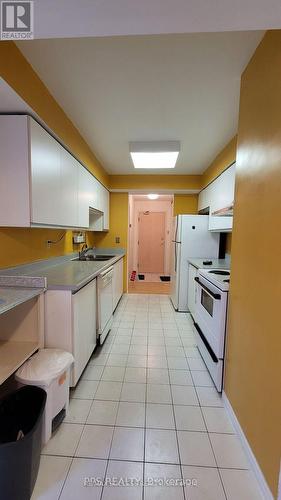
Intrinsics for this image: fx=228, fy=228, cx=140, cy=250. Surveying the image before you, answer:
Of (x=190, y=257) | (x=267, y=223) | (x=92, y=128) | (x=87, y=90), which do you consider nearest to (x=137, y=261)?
(x=190, y=257)

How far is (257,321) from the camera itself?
1271mm

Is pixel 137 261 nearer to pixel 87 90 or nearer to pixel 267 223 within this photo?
pixel 87 90

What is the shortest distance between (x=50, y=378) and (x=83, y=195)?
1986 mm

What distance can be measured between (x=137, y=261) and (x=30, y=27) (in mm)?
6307

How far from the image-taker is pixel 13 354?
1.50 metres

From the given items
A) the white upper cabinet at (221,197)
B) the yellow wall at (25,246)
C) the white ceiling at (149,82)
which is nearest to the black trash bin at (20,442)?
the yellow wall at (25,246)

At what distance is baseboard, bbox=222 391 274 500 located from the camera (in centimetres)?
112

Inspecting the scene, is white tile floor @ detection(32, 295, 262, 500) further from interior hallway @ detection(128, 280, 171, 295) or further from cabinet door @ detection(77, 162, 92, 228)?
interior hallway @ detection(128, 280, 171, 295)

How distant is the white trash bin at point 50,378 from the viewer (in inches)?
53.7

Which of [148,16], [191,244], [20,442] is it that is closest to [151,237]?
[191,244]

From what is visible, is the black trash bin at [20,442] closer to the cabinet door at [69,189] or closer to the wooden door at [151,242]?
the cabinet door at [69,189]

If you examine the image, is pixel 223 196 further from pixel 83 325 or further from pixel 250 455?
pixel 250 455

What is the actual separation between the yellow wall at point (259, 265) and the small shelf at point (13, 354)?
4.59 ft

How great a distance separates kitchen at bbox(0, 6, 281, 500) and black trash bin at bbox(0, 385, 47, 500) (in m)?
0.14
